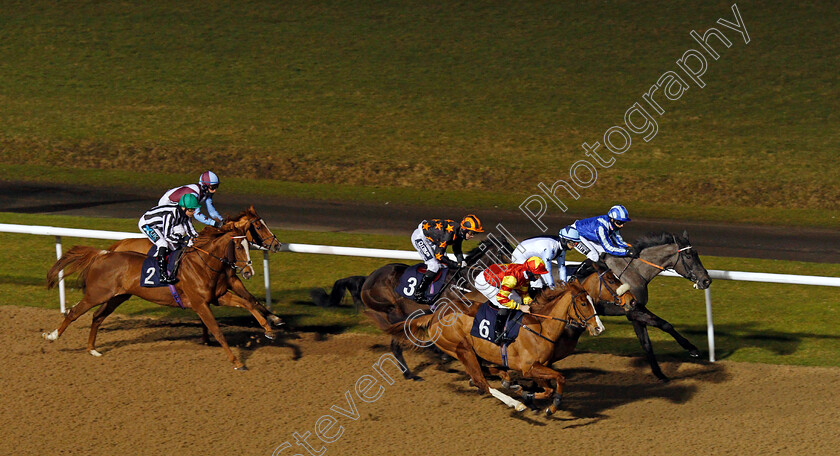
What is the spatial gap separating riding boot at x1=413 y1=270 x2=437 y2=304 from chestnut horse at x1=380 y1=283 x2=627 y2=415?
2.73 feet

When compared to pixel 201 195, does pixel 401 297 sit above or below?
below

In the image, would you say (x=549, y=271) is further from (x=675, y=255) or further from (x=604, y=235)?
(x=675, y=255)

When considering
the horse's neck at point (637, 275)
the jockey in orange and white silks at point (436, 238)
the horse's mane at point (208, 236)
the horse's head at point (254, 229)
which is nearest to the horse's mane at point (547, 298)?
the jockey in orange and white silks at point (436, 238)

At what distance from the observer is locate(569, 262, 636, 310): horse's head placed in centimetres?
758

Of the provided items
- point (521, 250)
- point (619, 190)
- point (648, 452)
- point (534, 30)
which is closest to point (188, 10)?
point (534, 30)

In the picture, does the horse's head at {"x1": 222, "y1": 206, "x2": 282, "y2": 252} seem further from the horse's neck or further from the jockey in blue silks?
the horse's neck

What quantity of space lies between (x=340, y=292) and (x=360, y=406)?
1.90 m

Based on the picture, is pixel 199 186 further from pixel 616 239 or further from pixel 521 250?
pixel 616 239

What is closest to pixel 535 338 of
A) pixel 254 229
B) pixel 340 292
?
pixel 340 292

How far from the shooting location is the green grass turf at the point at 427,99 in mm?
19922

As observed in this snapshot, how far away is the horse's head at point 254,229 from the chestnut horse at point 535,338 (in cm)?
205

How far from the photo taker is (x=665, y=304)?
1123 centimetres

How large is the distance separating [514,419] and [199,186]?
4734mm

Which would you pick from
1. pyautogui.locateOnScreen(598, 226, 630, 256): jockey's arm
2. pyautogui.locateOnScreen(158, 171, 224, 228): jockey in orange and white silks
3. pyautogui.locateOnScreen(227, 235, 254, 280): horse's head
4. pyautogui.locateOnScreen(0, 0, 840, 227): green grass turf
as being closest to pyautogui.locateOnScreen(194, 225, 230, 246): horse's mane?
pyautogui.locateOnScreen(227, 235, 254, 280): horse's head
